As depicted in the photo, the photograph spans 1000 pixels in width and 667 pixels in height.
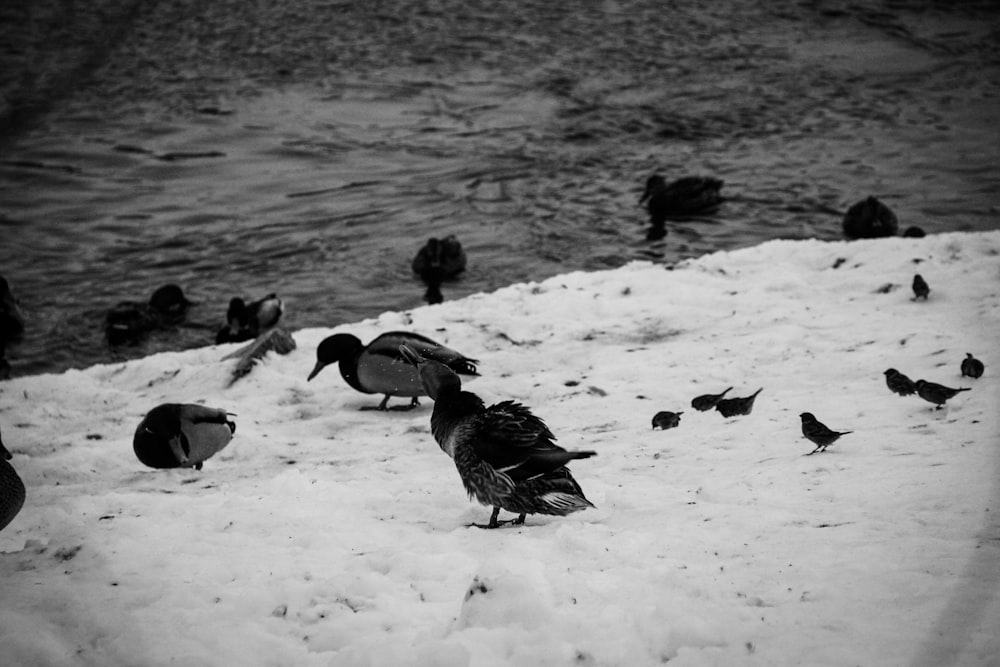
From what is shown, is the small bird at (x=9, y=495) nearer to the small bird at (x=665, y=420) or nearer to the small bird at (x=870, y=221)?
the small bird at (x=665, y=420)

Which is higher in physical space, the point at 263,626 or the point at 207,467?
the point at 263,626

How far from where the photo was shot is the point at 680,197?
1734cm

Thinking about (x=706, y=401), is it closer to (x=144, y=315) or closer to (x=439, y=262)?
(x=439, y=262)

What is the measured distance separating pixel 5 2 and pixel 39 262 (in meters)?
19.6

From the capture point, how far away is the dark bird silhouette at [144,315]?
1321cm

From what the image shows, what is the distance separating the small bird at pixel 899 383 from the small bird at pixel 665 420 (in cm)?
157

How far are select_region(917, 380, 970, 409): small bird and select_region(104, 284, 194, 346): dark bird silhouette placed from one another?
32.7 feet

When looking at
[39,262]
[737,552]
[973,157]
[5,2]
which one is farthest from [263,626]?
[5,2]

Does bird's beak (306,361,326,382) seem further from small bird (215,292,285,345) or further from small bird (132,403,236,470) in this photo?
small bird (215,292,285,345)

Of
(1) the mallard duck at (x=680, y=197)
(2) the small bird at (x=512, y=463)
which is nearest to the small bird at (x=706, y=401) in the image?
(2) the small bird at (x=512, y=463)

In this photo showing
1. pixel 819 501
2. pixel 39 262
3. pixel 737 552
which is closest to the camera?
pixel 737 552

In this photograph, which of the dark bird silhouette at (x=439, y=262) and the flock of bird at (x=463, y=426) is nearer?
the flock of bird at (x=463, y=426)

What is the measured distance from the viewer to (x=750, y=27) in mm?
29094

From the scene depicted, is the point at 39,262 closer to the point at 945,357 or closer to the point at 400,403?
the point at 400,403
